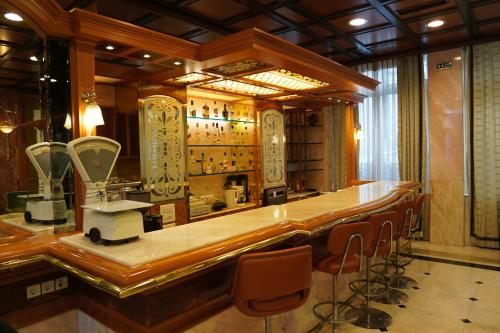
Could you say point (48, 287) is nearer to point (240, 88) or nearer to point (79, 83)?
point (79, 83)

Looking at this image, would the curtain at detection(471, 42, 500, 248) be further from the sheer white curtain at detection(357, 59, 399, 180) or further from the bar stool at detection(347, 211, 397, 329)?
the bar stool at detection(347, 211, 397, 329)

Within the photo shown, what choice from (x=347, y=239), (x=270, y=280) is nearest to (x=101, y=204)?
(x=270, y=280)

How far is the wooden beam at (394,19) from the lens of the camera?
13.4 ft

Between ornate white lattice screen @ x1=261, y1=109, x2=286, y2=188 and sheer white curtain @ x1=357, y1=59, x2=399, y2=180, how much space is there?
1930 mm

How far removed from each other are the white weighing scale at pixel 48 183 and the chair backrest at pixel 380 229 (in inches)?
95.3

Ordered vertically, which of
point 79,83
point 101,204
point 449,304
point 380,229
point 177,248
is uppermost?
point 79,83

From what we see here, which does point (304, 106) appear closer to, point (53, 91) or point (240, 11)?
point (240, 11)

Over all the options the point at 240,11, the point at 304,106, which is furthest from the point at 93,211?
the point at 304,106

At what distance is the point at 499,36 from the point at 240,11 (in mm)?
4100

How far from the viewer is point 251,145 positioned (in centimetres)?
534

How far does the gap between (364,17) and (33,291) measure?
4.41 m

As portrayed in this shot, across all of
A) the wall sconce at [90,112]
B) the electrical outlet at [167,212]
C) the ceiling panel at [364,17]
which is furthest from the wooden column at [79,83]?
the ceiling panel at [364,17]

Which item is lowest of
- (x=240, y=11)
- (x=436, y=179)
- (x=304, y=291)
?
(x=304, y=291)

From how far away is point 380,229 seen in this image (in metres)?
3.07
